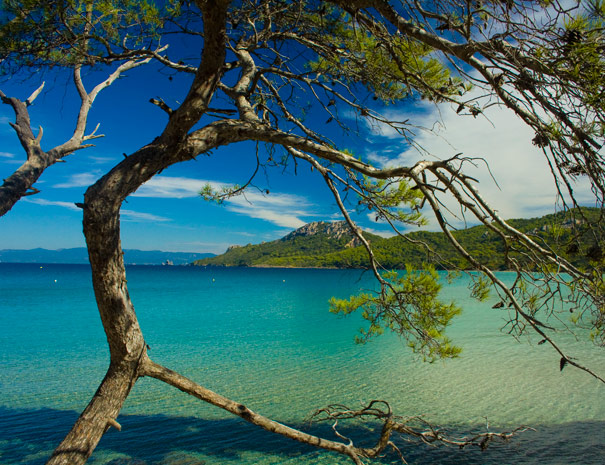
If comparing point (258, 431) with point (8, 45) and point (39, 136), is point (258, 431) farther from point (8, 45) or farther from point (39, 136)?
point (8, 45)

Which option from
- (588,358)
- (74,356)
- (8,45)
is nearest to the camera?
(8,45)

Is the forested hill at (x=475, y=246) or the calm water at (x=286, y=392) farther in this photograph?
the calm water at (x=286, y=392)

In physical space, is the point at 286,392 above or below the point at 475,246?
below

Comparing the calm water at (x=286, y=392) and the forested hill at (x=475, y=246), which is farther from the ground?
the forested hill at (x=475, y=246)

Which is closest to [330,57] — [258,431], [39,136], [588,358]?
[39,136]

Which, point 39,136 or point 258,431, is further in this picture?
point 258,431

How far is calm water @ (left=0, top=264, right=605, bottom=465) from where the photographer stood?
4527 mm

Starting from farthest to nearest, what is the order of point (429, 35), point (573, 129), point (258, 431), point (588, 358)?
1. point (588, 358)
2. point (258, 431)
3. point (429, 35)
4. point (573, 129)

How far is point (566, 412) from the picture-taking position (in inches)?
228

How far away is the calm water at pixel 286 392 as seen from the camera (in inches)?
178

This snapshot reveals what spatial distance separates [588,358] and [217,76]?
11146mm

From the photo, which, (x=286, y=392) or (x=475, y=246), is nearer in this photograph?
(x=475, y=246)

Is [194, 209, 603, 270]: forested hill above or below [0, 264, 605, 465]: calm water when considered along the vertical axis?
above

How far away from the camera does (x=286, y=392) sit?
22.1 feet
